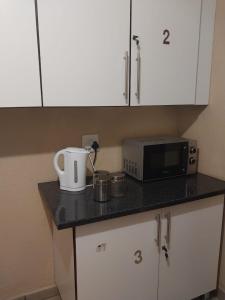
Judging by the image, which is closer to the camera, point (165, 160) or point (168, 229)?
point (168, 229)

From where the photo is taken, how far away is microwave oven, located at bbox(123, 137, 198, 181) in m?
1.63

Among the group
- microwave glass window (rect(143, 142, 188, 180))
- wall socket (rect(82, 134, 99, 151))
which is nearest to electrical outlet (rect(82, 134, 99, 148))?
wall socket (rect(82, 134, 99, 151))

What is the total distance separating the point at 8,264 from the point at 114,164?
952mm

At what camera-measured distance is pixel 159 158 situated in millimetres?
1669

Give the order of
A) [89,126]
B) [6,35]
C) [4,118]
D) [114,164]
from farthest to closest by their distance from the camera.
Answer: [114,164] → [89,126] → [4,118] → [6,35]

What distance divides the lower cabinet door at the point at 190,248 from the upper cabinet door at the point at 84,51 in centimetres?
77

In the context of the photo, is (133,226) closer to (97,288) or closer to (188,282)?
(97,288)

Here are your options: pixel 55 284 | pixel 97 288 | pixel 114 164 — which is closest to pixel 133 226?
pixel 97 288

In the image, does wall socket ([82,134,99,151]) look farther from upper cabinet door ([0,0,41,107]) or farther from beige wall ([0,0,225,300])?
upper cabinet door ([0,0,41,107])

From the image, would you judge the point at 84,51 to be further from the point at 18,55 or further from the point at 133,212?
the point at 133,212

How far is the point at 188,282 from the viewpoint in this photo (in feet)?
5.31

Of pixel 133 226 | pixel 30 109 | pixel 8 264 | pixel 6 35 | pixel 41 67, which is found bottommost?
pixel 8 264

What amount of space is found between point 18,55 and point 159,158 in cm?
102

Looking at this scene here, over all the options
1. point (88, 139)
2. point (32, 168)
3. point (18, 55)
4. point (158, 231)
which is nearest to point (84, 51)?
point (18, 55)
